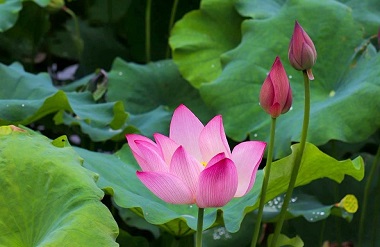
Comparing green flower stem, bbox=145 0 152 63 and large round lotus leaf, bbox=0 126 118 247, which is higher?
large round lotus leaf, bbox=0 126 118 247

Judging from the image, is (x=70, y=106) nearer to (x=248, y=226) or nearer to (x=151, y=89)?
(x=248, y=226)

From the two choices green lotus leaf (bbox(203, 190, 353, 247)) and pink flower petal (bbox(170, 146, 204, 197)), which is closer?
pink flower petal (bbox(170, 146, 204, 197))

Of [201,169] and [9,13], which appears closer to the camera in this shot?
[201,169]

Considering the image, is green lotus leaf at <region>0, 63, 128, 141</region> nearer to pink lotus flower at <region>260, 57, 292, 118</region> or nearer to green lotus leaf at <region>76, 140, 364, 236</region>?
green lotus leaf at <region>76, 140, 364, 236</region>

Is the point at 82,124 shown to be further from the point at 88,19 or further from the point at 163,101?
the point at 88,19

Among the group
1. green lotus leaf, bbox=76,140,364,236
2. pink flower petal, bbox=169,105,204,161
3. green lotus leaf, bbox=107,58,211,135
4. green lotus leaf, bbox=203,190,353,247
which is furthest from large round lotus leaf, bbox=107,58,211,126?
pink flower petal, bbox=169,105,204,161

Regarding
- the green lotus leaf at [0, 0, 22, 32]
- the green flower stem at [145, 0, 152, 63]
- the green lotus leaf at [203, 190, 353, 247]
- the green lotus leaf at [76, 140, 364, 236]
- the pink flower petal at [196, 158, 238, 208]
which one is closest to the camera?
the pink flower petal at [196, 158, 238, 208]

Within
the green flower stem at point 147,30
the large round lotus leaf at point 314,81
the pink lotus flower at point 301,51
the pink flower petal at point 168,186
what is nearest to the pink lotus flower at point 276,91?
the pink lotus flower at point 301,51

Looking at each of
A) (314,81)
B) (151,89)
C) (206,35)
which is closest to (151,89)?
(151,89)
